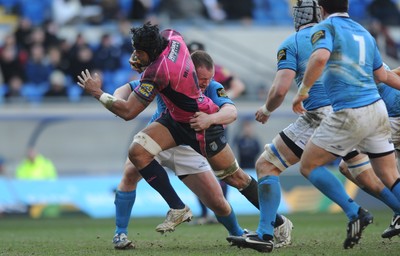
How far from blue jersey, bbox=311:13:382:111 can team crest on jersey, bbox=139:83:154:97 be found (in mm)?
1650

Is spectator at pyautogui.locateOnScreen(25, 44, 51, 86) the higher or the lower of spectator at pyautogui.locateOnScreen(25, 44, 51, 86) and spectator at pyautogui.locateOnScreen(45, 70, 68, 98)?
the higher

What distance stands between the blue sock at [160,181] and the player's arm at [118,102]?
0.71 metres

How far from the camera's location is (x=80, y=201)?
1736 cm

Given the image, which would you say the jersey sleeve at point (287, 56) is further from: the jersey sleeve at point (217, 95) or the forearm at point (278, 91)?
the jersey sleeve at point (217, 95)

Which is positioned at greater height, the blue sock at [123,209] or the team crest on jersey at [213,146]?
the team crest on jersey at [213,146]

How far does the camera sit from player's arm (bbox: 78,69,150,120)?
8.50 meters

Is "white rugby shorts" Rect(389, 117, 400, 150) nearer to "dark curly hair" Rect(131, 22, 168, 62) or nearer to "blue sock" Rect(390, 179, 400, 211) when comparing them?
"blue sock" Rect(390, 179, 400, 211)

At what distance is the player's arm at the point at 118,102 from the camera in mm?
8500

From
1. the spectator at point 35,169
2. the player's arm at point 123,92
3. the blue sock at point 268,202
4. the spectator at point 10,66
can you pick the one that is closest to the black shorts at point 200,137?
the blue sock at point 268,202

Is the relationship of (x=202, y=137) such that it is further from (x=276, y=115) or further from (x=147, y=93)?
(x=276, y=115)

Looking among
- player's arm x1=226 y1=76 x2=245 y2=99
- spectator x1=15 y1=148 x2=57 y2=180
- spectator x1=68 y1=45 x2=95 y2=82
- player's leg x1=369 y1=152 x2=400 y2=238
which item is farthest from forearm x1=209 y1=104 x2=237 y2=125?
spectator x1=68 y1=45 x2=95 y2=82

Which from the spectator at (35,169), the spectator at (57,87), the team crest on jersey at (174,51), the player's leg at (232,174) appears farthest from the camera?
the spectator at (57,87)

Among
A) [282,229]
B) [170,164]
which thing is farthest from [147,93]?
[282,229]

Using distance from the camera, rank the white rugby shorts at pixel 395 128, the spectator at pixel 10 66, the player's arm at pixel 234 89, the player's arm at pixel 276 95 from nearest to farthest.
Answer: the player's arm at pixel 276 95 < the white rugby shorts at pixel 395 128 < the player's arm at pixel 234 89 < the spectator at pixel 10 66
